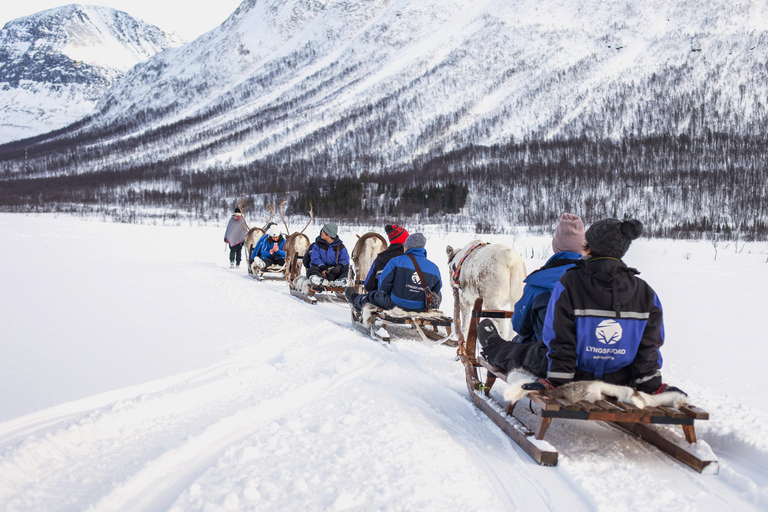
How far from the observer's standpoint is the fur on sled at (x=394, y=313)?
6.09m

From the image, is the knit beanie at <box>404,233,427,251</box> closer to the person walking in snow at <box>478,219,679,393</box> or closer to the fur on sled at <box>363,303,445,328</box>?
the fur on sled at <box>363,303,445,328</box>

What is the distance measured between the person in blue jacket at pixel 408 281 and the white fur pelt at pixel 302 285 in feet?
10.6

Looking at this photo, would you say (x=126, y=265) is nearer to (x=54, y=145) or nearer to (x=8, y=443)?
(x=8, y=443)

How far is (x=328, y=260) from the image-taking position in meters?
9.57

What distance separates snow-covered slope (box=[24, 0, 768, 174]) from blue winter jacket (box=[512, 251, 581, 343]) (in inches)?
2688

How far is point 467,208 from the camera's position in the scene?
49.7 m

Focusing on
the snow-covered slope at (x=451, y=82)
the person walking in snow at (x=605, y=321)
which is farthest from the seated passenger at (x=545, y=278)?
the snow-covered slope at (x=451, y=82)

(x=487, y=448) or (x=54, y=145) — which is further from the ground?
(x=54, y=145)

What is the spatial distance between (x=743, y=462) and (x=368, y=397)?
2286 millimetres

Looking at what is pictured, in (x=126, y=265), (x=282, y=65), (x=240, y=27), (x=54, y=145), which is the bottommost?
(x=126, y=265)

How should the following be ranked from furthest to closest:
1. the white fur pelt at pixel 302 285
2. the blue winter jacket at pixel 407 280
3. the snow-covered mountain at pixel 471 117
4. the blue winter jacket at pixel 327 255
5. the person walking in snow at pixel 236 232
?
1. the snow-covered mountain at pixel 471 117
2. the person walking in snow at pixel 236 232
3. the blue winter jacket at pixel 327 255
4. the white fur pelt at pixel 302 285
5. the blue winter jacket at pixel 407 280

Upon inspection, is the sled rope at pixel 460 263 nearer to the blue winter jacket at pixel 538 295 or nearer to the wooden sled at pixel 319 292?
the blue winter jacket at pixel 538 295

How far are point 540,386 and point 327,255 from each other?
22.6ft

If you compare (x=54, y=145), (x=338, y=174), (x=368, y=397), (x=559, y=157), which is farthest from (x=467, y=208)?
(x=54, y=145)
